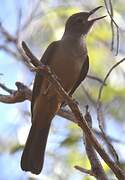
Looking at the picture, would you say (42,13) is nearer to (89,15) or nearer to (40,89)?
(89,15)

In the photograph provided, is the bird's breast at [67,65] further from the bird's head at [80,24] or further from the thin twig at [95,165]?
the thin twig at [95,165]

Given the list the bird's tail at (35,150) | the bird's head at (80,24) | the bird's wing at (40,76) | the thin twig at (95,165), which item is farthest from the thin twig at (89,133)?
the bird's head at (80,24)

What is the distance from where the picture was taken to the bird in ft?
13.8

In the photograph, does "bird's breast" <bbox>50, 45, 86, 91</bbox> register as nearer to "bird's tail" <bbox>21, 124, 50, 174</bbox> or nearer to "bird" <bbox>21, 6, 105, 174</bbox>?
"bird" <bbox>21, 6, 105, 174</bbox>

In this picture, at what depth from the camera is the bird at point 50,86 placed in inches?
165

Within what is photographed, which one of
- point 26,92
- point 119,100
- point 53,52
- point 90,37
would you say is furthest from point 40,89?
point 90,37

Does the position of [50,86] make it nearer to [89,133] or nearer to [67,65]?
[67,65]

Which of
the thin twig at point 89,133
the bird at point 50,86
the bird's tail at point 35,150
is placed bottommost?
the bird's tail at point 35,150

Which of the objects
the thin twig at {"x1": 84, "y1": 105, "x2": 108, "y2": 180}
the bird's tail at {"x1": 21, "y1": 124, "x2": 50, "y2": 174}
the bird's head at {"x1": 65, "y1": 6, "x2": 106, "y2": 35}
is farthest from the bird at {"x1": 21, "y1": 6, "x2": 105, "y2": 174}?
the thin twig at {"x1": 84, "y1": 105, "x2": 108, "y2": 180}

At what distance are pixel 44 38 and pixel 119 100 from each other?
1254 mm

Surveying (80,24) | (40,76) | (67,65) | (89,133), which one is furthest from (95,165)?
(80,24)

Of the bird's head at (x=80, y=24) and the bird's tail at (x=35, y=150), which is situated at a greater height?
the bird's head at (x=80, y=24)

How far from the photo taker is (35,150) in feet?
13.6

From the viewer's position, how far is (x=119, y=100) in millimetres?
5121
